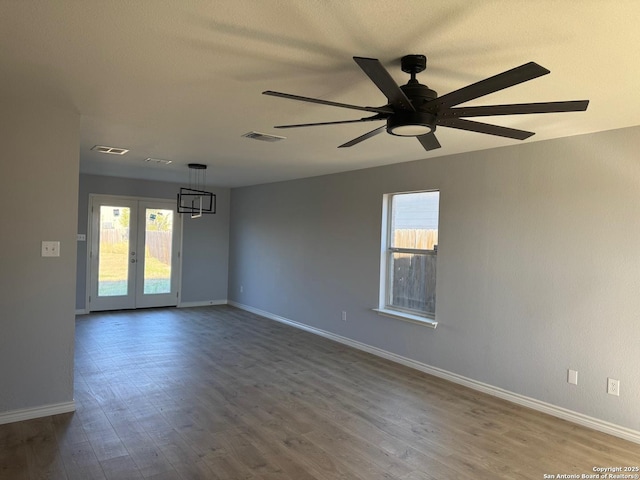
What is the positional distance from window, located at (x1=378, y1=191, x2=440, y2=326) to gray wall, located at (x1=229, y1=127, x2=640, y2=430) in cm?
15

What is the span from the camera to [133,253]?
783 centimetres

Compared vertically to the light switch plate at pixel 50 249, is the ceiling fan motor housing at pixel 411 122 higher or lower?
higher

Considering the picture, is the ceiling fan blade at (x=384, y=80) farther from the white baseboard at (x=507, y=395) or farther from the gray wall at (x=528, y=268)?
the white baseboard at (x=507, y=395)

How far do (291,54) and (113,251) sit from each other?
260 inches

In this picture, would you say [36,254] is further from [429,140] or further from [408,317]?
[408,317]

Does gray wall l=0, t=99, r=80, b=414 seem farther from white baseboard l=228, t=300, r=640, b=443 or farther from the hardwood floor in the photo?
white baseboard l=228, t=300, r=640, b=443

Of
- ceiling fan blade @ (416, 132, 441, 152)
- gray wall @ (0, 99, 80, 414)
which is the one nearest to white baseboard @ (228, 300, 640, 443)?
ceiling fan blade @ (416, 132, 441, 152)

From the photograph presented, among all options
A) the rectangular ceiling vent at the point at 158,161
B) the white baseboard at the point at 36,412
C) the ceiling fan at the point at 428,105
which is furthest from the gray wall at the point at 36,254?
the ceiling fan at the point at 428,105

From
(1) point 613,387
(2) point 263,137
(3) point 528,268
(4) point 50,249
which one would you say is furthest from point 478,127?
(4) point 50,249

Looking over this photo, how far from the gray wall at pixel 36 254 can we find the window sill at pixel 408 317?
10.8 feet

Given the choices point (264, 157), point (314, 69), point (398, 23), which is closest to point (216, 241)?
point (264, 157)

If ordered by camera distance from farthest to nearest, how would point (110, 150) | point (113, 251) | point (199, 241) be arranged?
point (199, 241)
point (113, 251)
point (110, 150)

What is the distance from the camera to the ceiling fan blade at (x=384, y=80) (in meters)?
1.63

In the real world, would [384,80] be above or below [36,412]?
above
